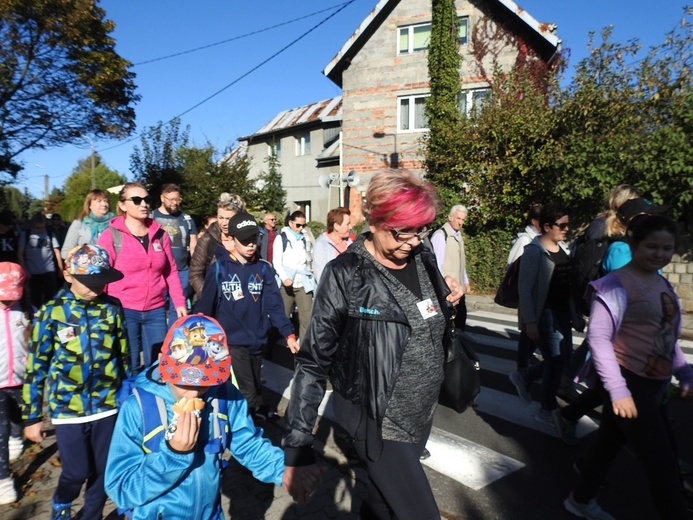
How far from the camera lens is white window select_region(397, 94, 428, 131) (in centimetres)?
2009

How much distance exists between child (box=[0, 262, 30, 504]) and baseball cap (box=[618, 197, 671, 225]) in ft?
14.0

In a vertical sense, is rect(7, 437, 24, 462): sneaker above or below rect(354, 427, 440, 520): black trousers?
below

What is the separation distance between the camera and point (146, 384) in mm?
2109

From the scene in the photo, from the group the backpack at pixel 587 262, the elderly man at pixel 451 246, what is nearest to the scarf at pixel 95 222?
the elderly man at pixel 451 246

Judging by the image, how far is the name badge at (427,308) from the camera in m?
2.23

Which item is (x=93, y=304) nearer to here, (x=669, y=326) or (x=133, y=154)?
(x=669, y=326)

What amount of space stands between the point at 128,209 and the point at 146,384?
2.53 metres

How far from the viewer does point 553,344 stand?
4430 millimetres

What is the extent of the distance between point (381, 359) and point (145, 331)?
9.50 feet

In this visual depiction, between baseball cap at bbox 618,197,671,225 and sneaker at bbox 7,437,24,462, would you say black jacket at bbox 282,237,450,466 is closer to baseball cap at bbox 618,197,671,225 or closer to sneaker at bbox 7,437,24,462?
baseball cap at bbox 618,197,671,225

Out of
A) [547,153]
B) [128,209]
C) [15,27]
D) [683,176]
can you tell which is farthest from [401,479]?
[15,27]

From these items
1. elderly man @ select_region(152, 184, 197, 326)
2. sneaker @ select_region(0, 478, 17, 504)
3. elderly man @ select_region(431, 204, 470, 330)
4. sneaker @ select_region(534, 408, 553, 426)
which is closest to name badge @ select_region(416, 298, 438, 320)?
sneaker @ select_region(534, 408, 553, 426)

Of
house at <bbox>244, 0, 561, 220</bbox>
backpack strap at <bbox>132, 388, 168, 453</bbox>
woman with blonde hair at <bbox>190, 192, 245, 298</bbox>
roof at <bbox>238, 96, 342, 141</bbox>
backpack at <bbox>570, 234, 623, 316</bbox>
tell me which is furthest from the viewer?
roof at <bbox>238, 96, 342, 141</bbox>

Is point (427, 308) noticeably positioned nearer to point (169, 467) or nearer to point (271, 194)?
point (169, 467)
